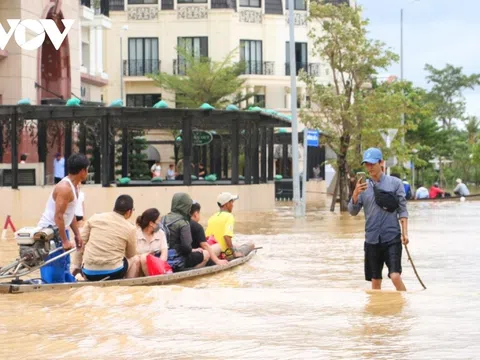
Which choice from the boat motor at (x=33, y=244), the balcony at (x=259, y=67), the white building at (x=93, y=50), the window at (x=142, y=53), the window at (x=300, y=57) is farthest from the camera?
the window at (x=300, y=57)

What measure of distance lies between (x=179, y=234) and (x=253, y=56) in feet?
183

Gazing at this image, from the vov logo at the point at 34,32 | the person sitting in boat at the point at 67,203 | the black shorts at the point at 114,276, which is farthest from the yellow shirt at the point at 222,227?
the vov logo at the point at 34,32

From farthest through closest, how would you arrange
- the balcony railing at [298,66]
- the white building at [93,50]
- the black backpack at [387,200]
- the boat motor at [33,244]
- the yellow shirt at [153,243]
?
the balcony railing at [298,66]
the white building at [93,50]
the yellow shirt at [153,243]
the boat motor at [33,244]
the black backpack at [387,200]

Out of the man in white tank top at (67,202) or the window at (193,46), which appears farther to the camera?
the window at (193,46)

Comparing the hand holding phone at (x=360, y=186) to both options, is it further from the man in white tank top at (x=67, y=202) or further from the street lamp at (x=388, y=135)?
the street lamp at (x=388, y=135)

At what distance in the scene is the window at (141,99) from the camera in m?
70.6

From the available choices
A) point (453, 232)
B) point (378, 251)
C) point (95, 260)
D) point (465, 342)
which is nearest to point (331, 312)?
point (378, 251)

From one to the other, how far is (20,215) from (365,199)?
2124 centimetres

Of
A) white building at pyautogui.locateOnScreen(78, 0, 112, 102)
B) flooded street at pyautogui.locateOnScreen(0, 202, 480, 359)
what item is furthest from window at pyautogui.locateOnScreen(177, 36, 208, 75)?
flooded street at pyautogui.locateOnScreen(0, 202, 480, 359)

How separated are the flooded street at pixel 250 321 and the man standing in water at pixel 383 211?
0.48 meters

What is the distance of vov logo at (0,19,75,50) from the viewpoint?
39344 mm

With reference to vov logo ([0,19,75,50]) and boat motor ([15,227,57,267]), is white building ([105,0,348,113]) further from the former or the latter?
boat motor ([15,227,57,267])

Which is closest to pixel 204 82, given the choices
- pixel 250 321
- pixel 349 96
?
pixel 349 96

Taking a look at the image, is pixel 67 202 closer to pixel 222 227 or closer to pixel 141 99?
pixel 222 227
